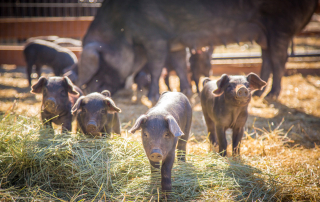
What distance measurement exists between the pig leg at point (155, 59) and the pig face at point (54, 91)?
2.03 meters

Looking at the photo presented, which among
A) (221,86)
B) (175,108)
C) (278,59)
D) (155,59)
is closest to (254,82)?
(221,86)

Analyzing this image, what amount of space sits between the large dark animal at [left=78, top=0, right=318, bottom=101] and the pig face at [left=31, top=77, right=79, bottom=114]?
162 cm

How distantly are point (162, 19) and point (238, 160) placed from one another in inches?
118

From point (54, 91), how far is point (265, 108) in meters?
3.33

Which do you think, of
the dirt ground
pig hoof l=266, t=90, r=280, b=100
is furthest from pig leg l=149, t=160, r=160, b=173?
pig hoof l=266, t=90, r=280, b=100

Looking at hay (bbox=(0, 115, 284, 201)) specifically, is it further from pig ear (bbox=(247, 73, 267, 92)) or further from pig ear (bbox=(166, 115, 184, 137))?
pig ear (bbox=(247, 73, 267, 92))

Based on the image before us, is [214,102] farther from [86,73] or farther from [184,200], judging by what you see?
[86,73]

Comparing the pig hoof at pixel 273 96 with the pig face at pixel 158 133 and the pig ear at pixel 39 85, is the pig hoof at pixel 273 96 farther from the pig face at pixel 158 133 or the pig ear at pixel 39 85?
the pig ear at pixel 39 85

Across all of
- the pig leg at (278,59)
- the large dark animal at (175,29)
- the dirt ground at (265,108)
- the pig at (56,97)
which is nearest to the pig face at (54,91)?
the pig at (56,97)

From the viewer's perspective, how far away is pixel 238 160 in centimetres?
257

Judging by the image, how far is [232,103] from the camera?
2.48 metres

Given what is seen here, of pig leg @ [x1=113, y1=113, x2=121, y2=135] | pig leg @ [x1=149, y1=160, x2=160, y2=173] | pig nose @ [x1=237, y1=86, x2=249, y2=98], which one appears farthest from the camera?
pig leg @ [x1=113, y1=113, x2=121, y2=135]

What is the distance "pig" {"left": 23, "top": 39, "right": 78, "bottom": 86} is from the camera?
605 cm

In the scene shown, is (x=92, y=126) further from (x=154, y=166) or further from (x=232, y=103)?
(x=232, y=103)
